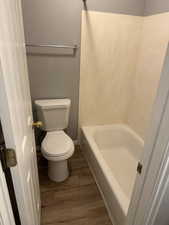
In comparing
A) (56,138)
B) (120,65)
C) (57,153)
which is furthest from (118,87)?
(57,153)

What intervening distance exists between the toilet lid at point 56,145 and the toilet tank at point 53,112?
0.12 meters

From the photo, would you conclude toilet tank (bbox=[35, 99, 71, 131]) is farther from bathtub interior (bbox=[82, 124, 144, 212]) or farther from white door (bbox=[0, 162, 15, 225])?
white door (bbox=[0, 162, 15, 225])

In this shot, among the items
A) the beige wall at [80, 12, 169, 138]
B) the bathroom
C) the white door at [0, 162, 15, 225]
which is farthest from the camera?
the beige wall at [80, 12, 169, 138]

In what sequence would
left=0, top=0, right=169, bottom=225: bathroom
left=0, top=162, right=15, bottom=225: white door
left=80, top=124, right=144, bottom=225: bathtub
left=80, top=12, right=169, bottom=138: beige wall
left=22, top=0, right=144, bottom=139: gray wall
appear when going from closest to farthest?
left=0, top=162, right=15, bottom=225: white door
left=80, top=124, right=144, bottom=225: bathtub
left=0, top=0, right=169, bottom=225: bathroom
left=22, top=0, right=144, bottom=139: gray wall
left=80, top=12, right=169, bottom=138: beige wall

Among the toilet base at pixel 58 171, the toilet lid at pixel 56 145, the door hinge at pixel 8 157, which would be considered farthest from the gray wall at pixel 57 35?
the door hinge at pixel 8 157

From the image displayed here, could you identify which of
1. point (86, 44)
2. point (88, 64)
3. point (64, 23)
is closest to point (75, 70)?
point (88, 64)

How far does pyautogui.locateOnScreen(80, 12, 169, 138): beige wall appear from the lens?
1752 millimetres

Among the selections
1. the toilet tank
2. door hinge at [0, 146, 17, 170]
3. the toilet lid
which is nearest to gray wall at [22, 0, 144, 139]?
the toilet tank

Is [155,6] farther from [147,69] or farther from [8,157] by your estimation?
[8,157]

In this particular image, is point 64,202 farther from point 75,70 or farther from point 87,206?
point 75,70

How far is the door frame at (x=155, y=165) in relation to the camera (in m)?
0.59

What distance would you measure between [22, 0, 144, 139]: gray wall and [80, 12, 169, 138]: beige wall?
9 centimetres

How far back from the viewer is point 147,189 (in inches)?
28.8

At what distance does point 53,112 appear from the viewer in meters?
1.85
